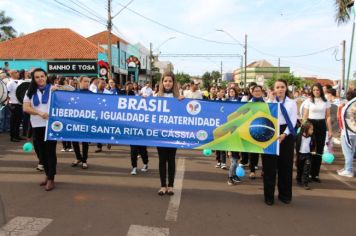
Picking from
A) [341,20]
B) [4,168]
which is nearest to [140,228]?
[4,168]

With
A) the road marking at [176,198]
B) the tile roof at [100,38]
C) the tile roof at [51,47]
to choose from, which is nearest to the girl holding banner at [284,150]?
the road marking at [176,198]

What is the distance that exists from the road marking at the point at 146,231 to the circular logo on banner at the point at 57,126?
2.44 meters

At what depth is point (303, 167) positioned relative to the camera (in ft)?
22.5

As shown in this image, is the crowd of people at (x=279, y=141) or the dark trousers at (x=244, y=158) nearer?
the crowd of people at (x=279, y=141)

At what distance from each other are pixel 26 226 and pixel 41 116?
2094mm

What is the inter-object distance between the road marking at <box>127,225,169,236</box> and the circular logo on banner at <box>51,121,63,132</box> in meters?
2.44

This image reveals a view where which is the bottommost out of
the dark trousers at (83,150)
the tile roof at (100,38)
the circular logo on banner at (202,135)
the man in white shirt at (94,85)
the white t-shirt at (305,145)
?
the dark trousers at (83,150)

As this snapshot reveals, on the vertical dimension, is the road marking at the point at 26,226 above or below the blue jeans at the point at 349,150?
below

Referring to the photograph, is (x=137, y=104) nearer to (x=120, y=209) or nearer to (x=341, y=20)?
(x=120, y=209)

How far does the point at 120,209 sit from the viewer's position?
16.7 ft

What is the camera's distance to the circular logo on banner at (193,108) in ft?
19.9

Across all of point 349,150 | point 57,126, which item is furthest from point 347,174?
point 57,126

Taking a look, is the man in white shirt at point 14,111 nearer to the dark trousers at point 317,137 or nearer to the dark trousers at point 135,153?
the dark trousers at point 135,153

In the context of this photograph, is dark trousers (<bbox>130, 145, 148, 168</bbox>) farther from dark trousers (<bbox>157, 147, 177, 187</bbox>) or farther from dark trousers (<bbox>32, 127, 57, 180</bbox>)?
dark trousers (<bbox>32, 127, 57, 180</bbox>)
